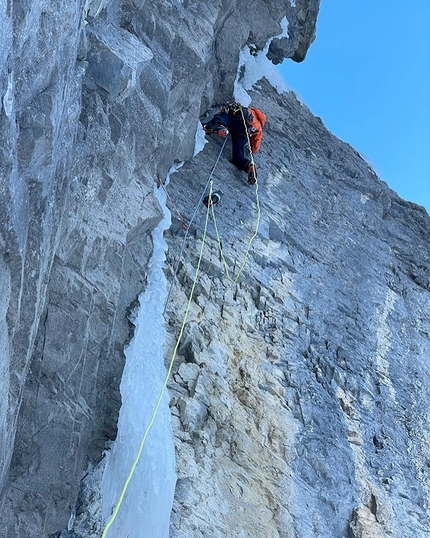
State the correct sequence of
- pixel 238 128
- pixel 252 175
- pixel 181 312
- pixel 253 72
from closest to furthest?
pixel 181 312 < pixel 252 175 < pixel 238 128 < pixel 253 72

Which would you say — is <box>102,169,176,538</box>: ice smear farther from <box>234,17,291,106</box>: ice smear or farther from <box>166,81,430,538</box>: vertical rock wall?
<box>234,17,291,106</box>: ice smear

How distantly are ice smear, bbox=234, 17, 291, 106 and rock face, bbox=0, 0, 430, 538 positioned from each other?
1.07m

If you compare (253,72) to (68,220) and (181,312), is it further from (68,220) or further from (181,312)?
(68,220)

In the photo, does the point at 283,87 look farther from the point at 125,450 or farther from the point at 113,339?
the point at 125,450

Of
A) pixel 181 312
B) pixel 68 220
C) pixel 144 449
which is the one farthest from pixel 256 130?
pixel 144 449

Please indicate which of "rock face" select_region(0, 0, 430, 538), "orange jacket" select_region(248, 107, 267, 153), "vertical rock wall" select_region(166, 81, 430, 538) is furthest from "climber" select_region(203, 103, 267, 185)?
"rock face" select_region(0, 0, 430, 538)

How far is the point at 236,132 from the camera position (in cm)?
829

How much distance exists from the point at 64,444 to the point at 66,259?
1390 mm

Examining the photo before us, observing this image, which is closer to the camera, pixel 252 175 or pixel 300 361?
pixel 300 361

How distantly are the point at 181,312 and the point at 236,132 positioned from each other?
328 centimetres

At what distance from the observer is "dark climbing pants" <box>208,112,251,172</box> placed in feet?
26.7

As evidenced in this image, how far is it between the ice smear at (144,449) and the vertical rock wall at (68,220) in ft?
0.44

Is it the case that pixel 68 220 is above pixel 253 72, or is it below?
below

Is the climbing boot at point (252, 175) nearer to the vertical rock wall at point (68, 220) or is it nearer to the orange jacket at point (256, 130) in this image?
the orange jacket at point (256, 130)
